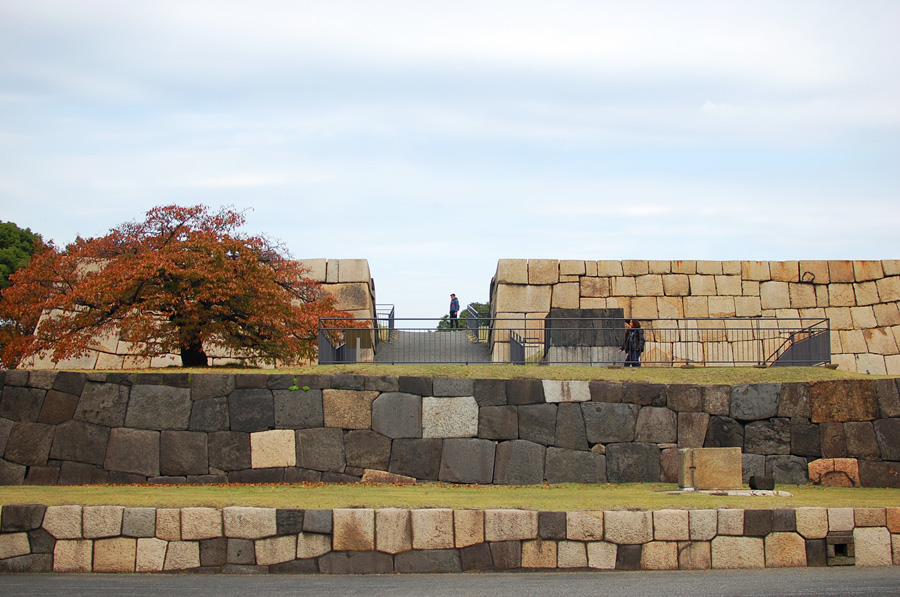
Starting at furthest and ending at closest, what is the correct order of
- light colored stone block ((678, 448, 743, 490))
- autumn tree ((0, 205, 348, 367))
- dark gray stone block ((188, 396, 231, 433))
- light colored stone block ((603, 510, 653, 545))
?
autumn tree ((0, 205, 348, 367)), dark gray stone block ((188, 396, 231, 433)), light colored stone block ((678, 448, 743, 490)), light colored stone block ((603, 510, 653, 545))

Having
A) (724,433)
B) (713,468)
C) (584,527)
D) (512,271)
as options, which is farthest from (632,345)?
(512,271)

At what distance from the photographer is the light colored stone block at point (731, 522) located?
10906 millimetres

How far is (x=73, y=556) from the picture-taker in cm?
1049

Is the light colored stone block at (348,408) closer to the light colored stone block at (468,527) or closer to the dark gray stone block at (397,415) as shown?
the dark gray stone block at (397,415)

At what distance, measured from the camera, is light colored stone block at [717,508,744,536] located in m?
10.9

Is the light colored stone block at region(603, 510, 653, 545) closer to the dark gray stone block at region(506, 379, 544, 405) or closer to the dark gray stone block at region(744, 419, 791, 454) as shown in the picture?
the dark gray stone block at region(506, 379, 544, 405)

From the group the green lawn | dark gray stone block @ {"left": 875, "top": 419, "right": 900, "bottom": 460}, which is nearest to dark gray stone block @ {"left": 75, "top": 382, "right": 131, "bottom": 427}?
the green lawn

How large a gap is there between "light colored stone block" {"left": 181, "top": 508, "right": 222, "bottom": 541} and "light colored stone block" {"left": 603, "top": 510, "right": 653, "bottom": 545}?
14.7ft

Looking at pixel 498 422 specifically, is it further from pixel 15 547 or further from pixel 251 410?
pixel 15 547

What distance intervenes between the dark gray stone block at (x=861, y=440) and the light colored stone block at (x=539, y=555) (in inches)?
269

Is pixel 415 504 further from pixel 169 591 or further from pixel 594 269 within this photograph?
pixel 594 269

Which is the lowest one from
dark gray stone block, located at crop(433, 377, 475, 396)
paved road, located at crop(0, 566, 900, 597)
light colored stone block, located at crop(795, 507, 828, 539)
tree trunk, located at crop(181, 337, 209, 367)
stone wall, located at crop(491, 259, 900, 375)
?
paved road, located at crop(0, 566, 900, 597)

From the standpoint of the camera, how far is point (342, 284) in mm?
25359

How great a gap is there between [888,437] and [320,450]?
9188mm
